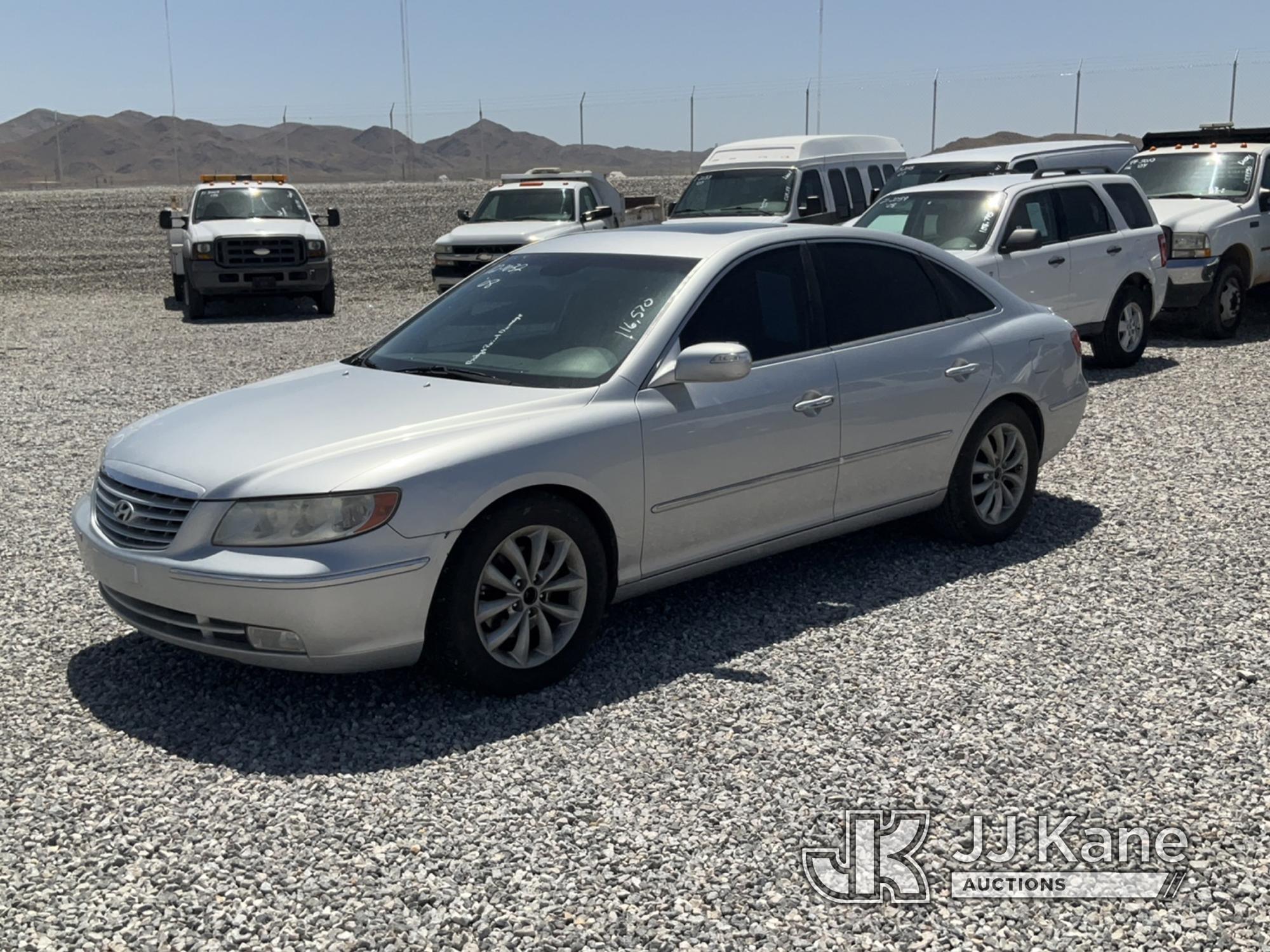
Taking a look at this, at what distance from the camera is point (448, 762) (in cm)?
449

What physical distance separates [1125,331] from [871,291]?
746 cm

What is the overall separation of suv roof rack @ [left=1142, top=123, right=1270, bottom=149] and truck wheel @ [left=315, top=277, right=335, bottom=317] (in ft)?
37.5

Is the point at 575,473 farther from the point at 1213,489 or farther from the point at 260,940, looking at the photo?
the point at 1213,489

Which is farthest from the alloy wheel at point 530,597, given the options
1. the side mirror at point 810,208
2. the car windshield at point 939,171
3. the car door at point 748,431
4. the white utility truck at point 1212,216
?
the side mirror at point 810,208

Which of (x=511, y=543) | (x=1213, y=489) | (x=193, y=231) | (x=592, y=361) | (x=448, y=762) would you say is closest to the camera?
(x=448, y=762)

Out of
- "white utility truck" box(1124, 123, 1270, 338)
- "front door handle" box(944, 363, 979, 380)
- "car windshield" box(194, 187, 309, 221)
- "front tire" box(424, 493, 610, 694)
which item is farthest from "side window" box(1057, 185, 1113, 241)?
"car windshield" box(194, 187, 309, 221)

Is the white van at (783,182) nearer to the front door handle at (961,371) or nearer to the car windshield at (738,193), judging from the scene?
the car windshield at (738,193)

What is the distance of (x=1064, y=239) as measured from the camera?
12234 mm

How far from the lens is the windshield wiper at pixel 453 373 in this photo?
546cm

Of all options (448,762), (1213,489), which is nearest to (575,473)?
(448,762)

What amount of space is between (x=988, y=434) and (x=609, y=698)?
2.71m

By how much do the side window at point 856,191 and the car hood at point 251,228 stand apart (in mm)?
7609

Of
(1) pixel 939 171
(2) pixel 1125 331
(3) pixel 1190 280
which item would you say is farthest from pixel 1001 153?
(2) pixel 1125 331

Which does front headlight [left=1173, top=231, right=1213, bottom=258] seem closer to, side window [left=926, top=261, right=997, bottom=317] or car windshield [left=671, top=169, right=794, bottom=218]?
car windshield [left=671, top=169, right=794, bottom=218]
